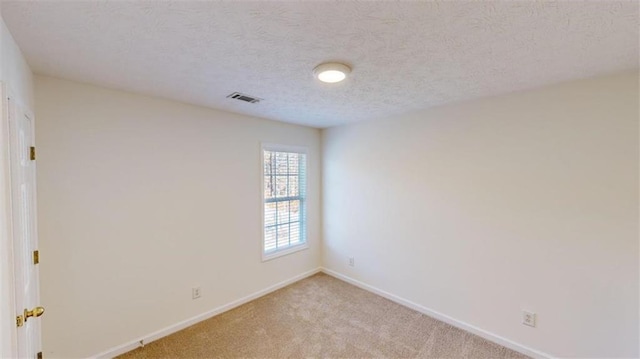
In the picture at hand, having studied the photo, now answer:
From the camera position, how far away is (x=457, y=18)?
1.19 metres

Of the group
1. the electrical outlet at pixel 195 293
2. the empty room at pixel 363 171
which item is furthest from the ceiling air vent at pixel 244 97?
the electrical outlet at pixel 195 293

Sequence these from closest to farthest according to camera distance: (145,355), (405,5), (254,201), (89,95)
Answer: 1. (405,5)
2. (89,95)
3. (145,355)
4. (254,201)

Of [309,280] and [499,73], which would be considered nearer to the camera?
[499,73]

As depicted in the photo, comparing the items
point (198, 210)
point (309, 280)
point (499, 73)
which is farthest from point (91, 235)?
point (499, 73)

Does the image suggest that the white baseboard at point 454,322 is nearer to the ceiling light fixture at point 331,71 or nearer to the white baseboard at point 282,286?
the white baseboard at point 282,286

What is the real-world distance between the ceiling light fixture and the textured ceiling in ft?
0.18

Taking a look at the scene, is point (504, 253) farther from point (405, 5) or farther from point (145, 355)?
point (145, 355)

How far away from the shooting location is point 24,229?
143 cm

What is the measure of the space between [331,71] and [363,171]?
196cm

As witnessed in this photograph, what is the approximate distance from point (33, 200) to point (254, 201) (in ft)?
6.14

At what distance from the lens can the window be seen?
345cm

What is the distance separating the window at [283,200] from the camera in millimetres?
3447

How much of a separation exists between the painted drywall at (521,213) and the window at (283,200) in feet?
3.46

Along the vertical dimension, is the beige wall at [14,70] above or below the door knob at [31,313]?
above
